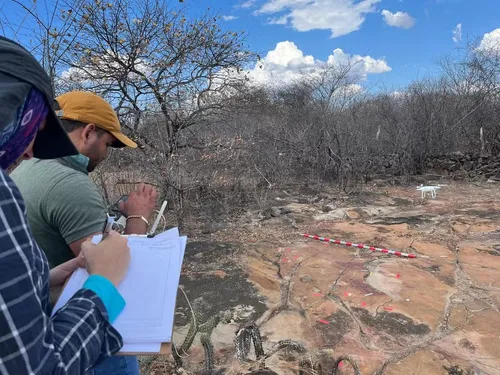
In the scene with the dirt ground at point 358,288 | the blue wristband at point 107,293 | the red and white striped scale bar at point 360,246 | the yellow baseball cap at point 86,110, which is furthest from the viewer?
the red and white striped scale bar at point 360,246

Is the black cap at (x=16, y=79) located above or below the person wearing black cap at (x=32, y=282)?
above

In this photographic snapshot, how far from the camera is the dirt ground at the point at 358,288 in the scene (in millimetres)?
2797

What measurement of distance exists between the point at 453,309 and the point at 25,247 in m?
3.72

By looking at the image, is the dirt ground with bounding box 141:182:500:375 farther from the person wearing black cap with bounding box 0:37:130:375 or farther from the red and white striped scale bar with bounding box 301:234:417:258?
the person wearing black cap with bounding box 0:37:130:375

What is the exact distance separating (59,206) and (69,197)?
0.04 metres

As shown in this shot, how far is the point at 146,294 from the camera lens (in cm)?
106

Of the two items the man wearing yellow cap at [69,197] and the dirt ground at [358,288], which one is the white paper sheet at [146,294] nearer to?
the man wearing yellow cap at [69,197]

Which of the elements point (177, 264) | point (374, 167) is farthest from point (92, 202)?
point (374, 167)

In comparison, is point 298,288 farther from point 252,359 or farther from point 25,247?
point 25,247

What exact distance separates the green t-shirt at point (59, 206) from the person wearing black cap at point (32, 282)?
15.9 inches

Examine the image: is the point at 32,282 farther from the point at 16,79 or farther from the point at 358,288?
the point at 358,288

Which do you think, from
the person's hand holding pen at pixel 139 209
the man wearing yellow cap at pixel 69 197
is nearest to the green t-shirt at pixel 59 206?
the man wearing yellow cap at pixel 69 197

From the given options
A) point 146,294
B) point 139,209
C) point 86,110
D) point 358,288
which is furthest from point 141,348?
point 358,288

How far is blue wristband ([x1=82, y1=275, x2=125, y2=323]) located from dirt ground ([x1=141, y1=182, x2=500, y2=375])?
5.26 ft
